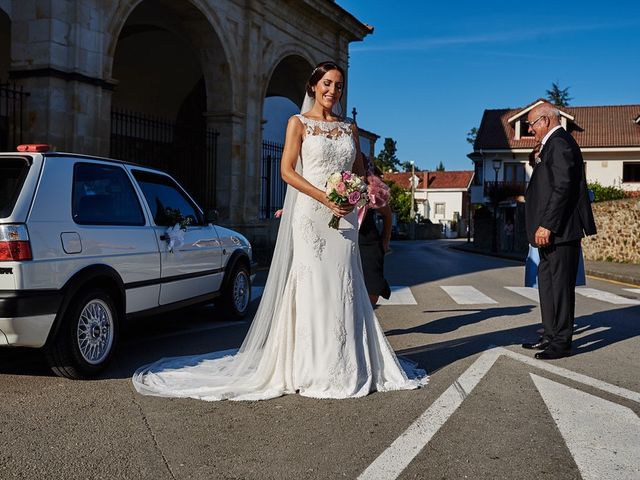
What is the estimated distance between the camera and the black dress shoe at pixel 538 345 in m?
6.16

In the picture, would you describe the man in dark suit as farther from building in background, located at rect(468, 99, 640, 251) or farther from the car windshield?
building in background, located at rect(468, 99, 640, 251)

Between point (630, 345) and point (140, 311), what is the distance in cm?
468

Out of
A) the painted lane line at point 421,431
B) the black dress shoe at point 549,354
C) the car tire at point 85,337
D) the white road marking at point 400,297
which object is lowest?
the white road marking at point 400,297

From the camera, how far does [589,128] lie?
1946 inches

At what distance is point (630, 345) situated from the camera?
259 inches

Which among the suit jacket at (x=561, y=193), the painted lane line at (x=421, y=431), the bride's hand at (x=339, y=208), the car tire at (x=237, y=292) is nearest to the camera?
the painted lane line at (x=421, y=431)

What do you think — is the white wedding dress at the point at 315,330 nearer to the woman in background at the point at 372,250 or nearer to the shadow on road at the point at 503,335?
the shadow on road at the point at 503,335

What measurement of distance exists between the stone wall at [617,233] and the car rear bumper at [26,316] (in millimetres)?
20952

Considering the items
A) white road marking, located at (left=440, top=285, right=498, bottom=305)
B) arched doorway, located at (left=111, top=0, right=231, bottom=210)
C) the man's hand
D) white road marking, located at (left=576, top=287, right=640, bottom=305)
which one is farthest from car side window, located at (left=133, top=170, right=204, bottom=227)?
arched doorway, located at (left=111, top=0, right=231, bottom=210)

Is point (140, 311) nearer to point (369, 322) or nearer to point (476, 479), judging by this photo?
point (369, 322)

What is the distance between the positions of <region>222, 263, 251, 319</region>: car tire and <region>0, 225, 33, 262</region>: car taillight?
3.40 metres

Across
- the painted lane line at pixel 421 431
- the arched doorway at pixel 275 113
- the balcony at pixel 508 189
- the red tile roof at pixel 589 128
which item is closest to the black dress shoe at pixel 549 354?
the painted lane line at pixel 421 431

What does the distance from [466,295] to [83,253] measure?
24.5ft

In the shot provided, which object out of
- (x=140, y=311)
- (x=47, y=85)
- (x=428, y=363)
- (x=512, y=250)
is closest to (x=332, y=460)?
(x=428, y=363)
